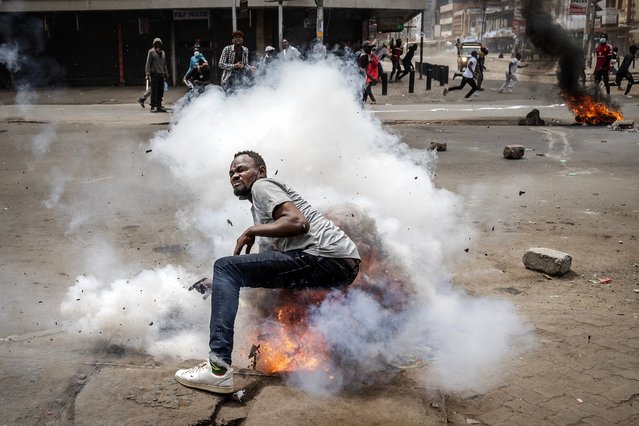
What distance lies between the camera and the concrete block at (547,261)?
199 inches

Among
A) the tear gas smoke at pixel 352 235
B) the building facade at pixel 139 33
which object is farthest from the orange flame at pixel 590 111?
the building facade at pixel 139 33

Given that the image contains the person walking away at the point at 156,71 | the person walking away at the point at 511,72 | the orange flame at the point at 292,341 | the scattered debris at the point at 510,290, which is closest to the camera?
the orange flame at the point at 292,341

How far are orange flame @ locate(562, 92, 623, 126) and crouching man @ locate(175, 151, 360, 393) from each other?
12992 millimetres

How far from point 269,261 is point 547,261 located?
9.04 ft

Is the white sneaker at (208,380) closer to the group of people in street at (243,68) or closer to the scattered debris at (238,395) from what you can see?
the scattered debris at (238,395)

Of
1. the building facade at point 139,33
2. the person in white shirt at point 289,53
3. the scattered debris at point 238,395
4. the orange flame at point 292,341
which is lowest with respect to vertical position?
the scattered debris at point 238,395

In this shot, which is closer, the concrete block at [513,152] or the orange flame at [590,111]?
the concrete block at [513,152]

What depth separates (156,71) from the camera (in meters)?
16.2

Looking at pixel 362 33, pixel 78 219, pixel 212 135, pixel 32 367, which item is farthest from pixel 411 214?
pixel 362 33

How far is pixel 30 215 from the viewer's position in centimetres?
688

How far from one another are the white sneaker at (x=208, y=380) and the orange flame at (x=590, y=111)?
1355 cm

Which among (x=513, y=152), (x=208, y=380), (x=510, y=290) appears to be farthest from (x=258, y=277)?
(x=513, y=152)

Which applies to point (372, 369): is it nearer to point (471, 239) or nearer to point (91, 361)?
point (91, 361)

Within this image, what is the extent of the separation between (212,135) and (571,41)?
13.2 meters
